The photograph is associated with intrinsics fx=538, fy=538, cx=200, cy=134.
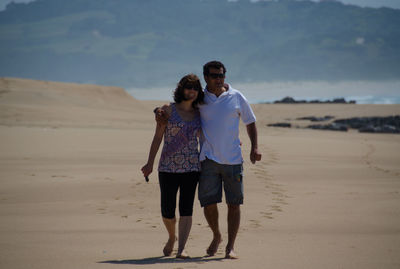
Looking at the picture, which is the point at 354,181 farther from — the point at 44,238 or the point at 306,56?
the point at 306,56

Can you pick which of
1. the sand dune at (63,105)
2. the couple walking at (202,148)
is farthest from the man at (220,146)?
the sand dune at (63,105)

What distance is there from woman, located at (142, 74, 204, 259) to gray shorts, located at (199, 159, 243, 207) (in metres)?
0.08

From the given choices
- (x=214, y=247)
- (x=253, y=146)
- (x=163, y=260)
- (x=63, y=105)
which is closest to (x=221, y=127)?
(x=253, y=146)

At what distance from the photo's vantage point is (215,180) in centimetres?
476

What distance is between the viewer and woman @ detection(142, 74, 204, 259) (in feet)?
15.4

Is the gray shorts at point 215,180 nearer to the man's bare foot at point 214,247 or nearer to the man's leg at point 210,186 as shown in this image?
the man's leg at point 210,186

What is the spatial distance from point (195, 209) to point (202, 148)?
240 cm

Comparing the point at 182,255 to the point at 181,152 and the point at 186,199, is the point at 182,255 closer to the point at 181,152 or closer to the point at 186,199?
the point at 186,199

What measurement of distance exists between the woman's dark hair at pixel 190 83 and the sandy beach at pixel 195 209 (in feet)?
4.52

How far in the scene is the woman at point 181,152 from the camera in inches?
185

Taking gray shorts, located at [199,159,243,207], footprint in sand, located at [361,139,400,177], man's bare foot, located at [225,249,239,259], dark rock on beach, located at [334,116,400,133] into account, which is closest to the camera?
man's bare foot, located at [225,249,239,259]

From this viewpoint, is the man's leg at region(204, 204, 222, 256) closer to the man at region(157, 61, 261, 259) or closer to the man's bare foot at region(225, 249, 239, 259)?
the man at region(157, 61, 261, 259)

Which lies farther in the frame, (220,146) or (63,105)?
(63,105)

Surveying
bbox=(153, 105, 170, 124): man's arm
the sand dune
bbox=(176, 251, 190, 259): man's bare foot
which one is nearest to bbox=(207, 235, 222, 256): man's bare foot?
bbox=(176, 251, 190, 259): man's bare foot
